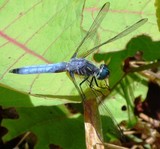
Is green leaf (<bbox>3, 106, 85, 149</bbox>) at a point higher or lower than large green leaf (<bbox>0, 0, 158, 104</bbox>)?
lower

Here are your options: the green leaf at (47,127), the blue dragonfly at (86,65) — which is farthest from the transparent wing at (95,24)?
the green leaf at (47,127)

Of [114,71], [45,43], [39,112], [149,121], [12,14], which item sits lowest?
[149,121]

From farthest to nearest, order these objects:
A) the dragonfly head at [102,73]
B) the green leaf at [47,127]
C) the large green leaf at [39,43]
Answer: the green leaf at [47,127]
the dragonfly head at [102,73]
the large green leaf at [39,43]

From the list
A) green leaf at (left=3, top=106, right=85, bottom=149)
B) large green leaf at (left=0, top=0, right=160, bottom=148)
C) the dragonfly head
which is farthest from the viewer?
green leaf at (left=3, top=106, right=85, bottom=149)

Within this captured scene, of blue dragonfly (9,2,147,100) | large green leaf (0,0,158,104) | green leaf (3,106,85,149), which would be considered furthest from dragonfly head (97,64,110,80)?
green leaf (3,106,85,149)

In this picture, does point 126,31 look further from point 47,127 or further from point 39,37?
point 47,127

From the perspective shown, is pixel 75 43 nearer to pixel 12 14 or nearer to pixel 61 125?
pixel 12 14

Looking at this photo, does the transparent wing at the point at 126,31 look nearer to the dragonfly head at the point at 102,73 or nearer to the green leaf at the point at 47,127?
the dragonfly head at the point at 102,73

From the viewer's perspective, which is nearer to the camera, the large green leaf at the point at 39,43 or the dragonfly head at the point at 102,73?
the large green leaf at the point at 39,43

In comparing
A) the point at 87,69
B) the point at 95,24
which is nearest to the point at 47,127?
the point at 87,69

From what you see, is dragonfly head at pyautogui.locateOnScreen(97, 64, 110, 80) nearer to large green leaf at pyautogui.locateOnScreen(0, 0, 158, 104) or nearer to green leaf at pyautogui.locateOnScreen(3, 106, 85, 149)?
large green leaf at pyautogui.locateOnScreen(0, 0, 158, 104)

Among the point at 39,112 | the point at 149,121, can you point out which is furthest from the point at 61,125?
the point at 149,121
